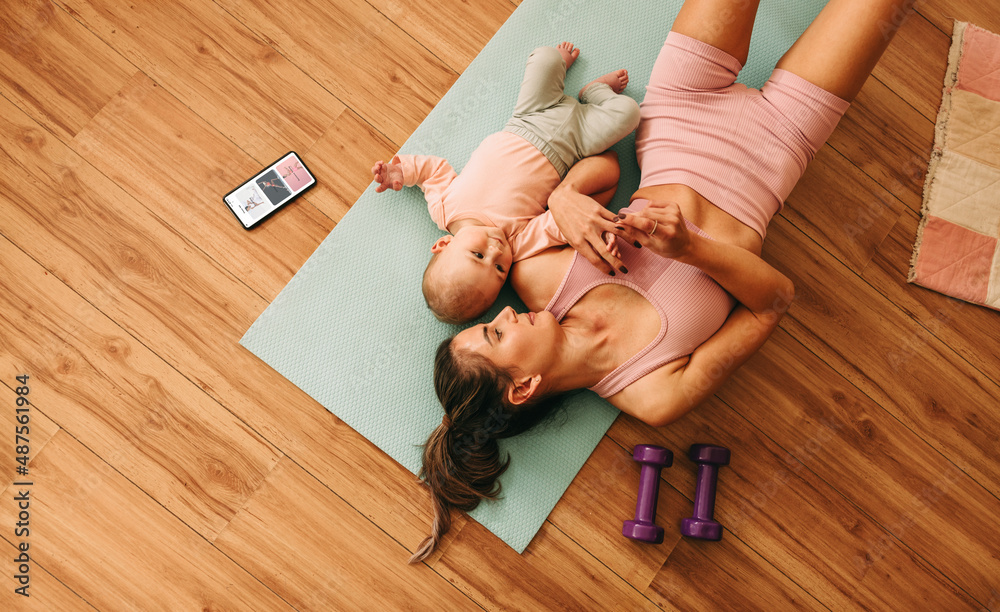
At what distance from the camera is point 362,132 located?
4.78 feet

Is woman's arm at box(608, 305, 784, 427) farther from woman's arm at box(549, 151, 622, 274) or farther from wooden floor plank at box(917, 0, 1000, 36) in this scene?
wooden floor plank at box(917, 0, 1000, 36)

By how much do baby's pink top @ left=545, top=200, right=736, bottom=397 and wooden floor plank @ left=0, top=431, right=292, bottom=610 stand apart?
1045 mm

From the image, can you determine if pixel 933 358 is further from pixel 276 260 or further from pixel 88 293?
pixel 88 293

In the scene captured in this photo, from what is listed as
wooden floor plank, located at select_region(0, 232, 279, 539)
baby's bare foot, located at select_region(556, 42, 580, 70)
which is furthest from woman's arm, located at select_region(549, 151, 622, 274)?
wooden floor plank, located at select_region(0, 232, 279, 539)

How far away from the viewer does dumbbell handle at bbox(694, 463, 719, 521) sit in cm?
132

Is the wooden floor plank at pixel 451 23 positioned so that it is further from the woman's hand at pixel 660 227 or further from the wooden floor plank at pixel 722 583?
the wooden floor plank at pixel 722 583

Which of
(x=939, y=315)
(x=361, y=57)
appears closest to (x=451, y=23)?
(x=361, y=57)

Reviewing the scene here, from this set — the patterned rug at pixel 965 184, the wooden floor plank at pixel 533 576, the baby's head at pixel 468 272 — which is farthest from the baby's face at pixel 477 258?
the patterned rug at pixel 965 184

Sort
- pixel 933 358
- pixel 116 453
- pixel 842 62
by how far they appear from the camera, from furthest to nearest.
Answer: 1. pixel 933 358
2. pixel 116 453
3. pixel 842 62

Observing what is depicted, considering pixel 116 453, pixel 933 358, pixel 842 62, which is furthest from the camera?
pixel 933 358

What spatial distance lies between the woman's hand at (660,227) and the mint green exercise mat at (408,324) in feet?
1.23

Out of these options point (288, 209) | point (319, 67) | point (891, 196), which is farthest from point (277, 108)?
point (891, 196)

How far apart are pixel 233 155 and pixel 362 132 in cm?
35

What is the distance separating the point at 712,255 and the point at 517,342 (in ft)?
1.47
